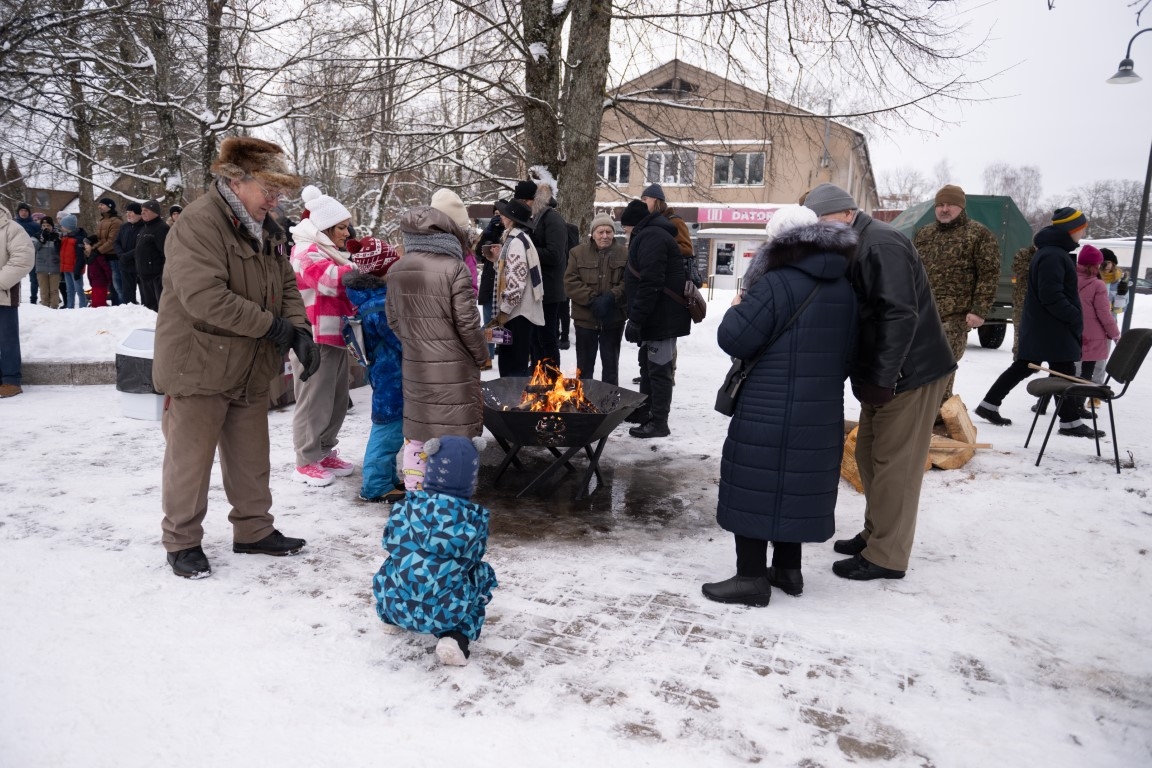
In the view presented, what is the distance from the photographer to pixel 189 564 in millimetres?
3754

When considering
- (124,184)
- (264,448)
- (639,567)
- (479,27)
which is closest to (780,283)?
(639,567)

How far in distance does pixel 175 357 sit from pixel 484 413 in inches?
78.0

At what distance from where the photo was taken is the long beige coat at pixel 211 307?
349 cm

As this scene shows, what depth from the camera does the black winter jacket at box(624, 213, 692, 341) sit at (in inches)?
257

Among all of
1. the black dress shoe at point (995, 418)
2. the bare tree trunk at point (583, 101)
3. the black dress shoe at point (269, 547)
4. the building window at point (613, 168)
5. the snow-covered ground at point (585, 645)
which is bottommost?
the snow-covered ground at point (585, 645)

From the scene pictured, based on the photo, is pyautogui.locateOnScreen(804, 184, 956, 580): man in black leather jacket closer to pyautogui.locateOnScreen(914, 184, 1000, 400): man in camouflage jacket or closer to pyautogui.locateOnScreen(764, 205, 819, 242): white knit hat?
pyautogui.locateOnScreen(764, 205, 819, 242): white knit hat

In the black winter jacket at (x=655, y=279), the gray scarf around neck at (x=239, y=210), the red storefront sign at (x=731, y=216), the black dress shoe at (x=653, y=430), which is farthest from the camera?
the red storefront sign at (x=731, y=216)

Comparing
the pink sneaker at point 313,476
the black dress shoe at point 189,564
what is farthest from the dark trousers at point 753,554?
the pink sneaker at point 313,476

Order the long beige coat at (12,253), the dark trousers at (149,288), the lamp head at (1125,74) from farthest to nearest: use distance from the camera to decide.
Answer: the lamp head at (1125,74) → the dark trousers at (149,288) → the long beige coat at (12,253)

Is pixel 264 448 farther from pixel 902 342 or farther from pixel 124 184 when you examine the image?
pixel 124 184

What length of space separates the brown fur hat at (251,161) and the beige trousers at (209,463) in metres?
1.11

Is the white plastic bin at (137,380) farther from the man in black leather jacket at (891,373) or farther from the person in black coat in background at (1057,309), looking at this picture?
the person in black coat in background at (1057,309)

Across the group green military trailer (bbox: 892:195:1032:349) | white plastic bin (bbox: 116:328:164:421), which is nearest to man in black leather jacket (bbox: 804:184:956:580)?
white plastic bin (bbox: 116:328:164:421)

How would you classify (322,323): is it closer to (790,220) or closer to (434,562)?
(434,562)
